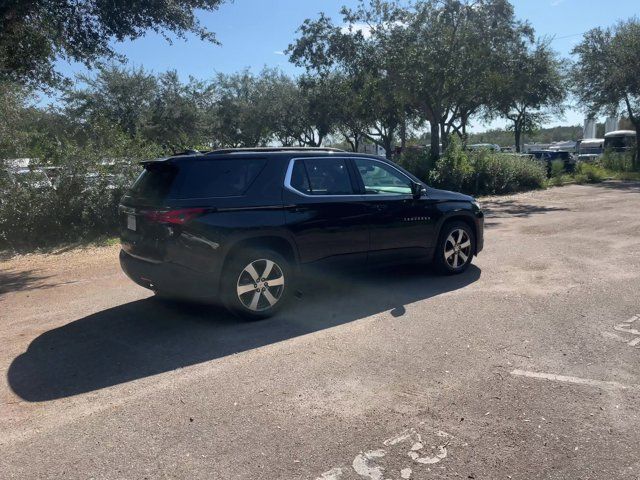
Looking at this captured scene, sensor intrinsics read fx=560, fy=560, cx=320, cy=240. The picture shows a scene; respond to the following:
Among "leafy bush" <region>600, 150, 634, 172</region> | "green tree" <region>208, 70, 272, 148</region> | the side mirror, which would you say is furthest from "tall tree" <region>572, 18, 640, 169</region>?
the side mirror

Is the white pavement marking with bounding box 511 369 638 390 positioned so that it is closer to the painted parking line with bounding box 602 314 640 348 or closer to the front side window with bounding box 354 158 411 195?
the painted parking line with bounding box 602 314 640 348

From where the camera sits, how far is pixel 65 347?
5133mm

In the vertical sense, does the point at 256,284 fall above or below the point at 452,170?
below

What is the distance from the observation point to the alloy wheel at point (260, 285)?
5.56 meters

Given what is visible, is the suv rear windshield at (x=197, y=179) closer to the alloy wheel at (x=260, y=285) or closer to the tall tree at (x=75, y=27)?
the alloy wheel at (x=260, y=285)

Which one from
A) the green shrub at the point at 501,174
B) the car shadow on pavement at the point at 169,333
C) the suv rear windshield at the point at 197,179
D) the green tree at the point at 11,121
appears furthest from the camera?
the green shrub at the point at 501,174

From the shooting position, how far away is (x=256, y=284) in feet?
18.5

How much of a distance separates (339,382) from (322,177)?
107 inches

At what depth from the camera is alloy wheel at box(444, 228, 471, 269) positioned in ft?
24.3

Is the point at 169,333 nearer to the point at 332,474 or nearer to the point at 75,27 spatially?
the point at 332,474

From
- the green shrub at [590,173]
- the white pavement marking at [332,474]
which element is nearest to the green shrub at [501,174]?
the green shrub at [590,173]

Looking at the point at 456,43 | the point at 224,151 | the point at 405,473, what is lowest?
the point at 405,473

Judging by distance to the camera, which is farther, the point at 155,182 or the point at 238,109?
the point at 238,109

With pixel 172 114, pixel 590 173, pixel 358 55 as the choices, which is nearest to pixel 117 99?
pixel 172 114
